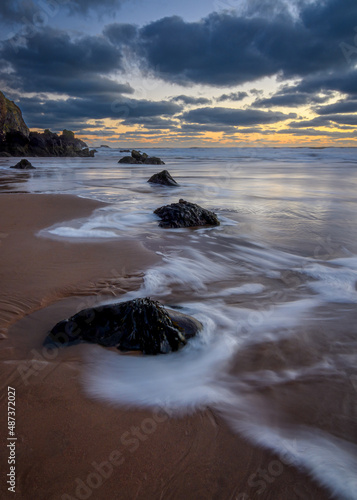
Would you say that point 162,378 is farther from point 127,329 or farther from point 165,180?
point 165,180

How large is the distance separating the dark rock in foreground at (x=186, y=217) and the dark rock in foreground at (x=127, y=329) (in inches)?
146

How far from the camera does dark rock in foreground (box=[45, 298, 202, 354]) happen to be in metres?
2.17

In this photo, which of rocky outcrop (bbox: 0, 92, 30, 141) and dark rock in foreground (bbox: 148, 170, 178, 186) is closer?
dark rock in foreground (bbox: 148, 170, 178, 186)

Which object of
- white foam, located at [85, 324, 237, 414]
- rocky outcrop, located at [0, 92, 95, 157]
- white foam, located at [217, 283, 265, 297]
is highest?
rocky outcrop, located at [0, 92, 95, 157]

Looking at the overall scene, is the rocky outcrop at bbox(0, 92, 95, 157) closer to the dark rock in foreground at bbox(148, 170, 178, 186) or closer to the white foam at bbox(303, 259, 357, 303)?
the dark rock in foreground at bbox(148, 170, 178, 186)

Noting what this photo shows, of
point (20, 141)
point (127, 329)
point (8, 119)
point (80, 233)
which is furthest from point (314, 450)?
point (8, 119)

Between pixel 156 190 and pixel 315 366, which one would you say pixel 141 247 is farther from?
pixel 156 190

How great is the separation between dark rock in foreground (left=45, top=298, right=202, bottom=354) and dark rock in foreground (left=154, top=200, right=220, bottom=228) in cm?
370

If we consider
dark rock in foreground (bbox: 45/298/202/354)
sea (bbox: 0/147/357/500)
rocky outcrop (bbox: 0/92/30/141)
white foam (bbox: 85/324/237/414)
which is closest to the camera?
sea (bbox: 0/147/357/500)

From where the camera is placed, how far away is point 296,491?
4.27 feet

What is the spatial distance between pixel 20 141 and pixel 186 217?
41179mm

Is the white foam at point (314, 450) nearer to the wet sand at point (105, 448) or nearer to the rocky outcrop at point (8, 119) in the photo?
the wet sand at point (105, 448)

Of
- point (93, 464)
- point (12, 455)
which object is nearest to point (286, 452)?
point (93, 464)

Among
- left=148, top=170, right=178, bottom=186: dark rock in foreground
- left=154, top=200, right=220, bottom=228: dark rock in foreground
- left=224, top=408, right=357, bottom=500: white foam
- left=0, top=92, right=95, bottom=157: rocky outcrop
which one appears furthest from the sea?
left=0, top=92, right=95, bottom=157: rocky outcrop
